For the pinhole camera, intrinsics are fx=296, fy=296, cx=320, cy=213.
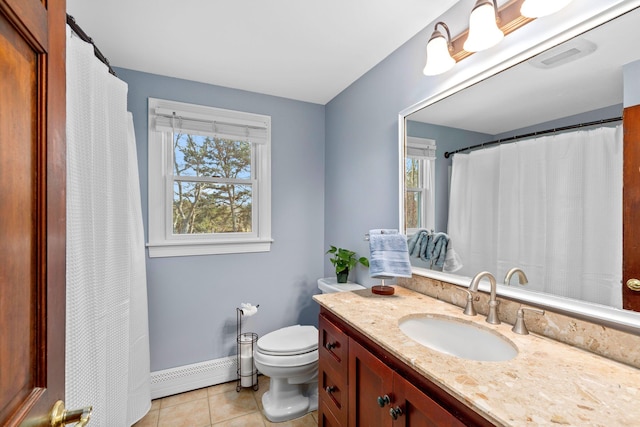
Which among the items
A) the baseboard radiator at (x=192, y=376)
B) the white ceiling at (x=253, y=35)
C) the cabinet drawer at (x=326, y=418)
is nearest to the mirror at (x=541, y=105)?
the white ceiling at (x=253, y=35)

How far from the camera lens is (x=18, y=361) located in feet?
1.56

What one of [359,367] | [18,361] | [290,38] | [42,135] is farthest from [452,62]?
[18,361]

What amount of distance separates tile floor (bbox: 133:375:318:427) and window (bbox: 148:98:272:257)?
3.34ft

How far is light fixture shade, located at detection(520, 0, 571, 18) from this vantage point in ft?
3.21

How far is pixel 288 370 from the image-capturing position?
1.84 meters

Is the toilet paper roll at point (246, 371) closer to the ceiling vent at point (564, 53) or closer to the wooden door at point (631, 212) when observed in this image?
the wooden door at point (631, 212)

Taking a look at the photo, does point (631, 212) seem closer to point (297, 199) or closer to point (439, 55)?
point (439, 55)

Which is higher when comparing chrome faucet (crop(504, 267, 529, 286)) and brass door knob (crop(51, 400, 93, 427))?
chrome faucet (crop(504, 267, 529, 286))

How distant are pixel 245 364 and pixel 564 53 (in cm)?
246

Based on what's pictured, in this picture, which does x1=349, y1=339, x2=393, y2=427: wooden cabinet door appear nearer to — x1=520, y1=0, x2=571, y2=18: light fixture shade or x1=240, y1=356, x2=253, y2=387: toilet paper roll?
x1=240, y1=356, x2=253, y2=387: toilet paper roll

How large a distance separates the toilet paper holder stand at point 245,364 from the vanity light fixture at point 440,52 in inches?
79.6

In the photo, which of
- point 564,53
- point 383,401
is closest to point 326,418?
point 383,401

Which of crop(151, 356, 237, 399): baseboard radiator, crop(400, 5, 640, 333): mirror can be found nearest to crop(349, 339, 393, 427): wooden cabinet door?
crop(400, 5, 640, 333): mirror

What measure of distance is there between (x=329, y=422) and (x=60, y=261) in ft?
4.43
